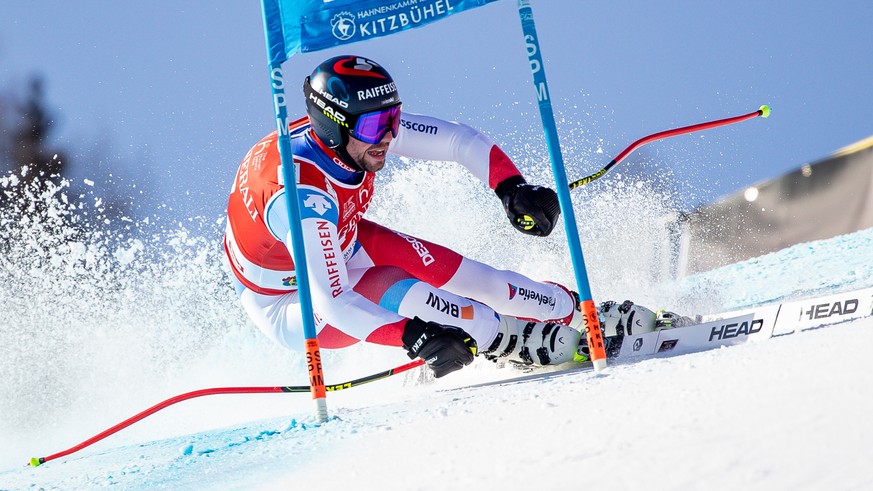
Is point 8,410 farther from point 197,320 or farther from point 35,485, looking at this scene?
point 35,485

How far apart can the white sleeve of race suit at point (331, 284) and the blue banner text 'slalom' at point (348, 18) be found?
29.5 inches

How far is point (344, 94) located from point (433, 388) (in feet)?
5.78

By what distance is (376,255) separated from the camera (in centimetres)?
487

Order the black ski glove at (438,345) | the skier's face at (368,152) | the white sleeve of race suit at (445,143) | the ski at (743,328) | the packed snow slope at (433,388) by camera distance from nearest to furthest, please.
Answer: the packed snow slope at (433,388), the black ski glove at (438,345), the ski at (743,328), the skier's face at (368,152), the white sleeve of race suit at (445,143)

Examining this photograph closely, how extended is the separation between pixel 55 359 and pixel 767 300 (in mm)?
5850

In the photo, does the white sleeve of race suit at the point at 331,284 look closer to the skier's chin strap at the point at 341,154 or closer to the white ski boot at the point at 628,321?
the skier's chin strap at the point at 341,154

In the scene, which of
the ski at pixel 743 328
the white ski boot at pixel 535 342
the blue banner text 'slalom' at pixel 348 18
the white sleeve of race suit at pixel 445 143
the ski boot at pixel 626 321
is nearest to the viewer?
the ski at pixel 743 328

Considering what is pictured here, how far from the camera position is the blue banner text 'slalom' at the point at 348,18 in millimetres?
3953

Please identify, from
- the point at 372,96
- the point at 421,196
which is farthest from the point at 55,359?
the point at 372,96

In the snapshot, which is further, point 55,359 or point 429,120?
point 55,359

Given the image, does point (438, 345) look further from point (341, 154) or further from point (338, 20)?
point (338, 20)

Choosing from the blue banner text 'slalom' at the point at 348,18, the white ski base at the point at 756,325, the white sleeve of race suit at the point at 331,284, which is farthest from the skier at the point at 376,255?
the white ski base at the point at 756,325

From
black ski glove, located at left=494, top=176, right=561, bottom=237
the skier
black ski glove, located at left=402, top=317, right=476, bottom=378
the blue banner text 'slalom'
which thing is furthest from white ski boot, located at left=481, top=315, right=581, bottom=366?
the blue banner text 'slalom'

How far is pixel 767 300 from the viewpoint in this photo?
5707mm
